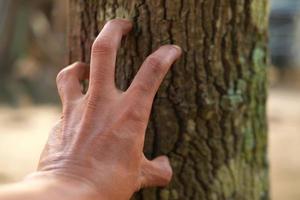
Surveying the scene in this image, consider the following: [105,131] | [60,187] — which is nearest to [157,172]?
Result: [105,131]

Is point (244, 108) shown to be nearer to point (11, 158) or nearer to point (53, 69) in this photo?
point (11, 158)

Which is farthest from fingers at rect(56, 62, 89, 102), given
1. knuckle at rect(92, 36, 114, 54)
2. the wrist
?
the wrist

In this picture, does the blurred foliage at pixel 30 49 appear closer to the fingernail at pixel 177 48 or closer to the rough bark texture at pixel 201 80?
the rough bark texture at pixel 201 80

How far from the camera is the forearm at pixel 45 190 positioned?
1.19m

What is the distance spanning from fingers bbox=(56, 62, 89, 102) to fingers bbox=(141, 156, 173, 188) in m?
0.24

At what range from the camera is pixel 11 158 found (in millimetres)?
5523

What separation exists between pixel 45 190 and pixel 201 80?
0.59 m

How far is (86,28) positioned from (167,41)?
0.26 m

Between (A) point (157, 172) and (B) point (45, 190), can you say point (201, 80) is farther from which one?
(B) point (45, 190)

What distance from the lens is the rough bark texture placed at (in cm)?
160

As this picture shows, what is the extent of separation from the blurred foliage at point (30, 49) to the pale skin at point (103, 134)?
6.66m

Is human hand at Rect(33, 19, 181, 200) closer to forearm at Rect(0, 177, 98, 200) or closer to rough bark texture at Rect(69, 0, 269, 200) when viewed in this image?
forearm at Rect(0, 177, 98, 200)

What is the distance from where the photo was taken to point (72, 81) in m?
1.51

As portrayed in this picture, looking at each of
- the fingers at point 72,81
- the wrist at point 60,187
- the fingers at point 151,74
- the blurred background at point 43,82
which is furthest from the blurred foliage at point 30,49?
the wrist at point 60,187
